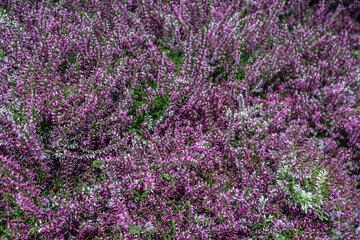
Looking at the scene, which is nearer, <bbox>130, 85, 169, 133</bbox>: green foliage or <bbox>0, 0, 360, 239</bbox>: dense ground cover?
<bbox>0, 0, 360, 239</bbox>: dense ground cover

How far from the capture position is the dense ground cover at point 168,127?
1867 mm

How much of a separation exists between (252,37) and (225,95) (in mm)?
945

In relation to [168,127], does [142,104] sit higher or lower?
higher

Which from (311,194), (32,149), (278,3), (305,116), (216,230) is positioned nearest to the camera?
(32,149)

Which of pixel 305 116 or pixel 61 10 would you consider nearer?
pixel 61 10

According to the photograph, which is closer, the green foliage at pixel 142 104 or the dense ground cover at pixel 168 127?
the dense ground cover at pixel 168 127

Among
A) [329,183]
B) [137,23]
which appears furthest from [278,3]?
[329,183]

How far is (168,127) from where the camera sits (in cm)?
246

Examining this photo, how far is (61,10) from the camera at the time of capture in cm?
280

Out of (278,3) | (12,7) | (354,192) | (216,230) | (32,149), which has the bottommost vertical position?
(216,230)

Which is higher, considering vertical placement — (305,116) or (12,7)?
(12,7)

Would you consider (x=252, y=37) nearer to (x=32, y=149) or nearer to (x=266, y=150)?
(x=266, y=150)

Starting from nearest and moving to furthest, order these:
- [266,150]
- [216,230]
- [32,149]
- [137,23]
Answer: [32,149], [216,230], [266,150], [137,23]

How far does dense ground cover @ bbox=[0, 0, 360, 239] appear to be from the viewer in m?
1.87
